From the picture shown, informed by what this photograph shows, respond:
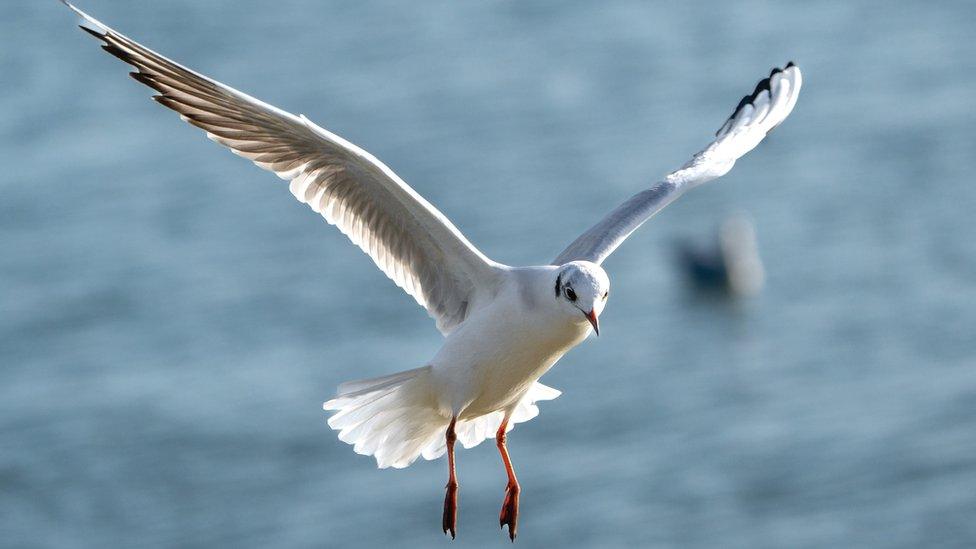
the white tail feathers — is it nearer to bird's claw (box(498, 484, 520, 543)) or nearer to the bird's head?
bird's claw (box(498, 484, 520, 543))

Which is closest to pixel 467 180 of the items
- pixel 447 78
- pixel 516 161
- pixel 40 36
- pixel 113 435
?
pixel 516 161

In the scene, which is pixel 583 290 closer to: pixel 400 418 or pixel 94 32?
pixel 400 418

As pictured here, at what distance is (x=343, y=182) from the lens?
9188 millimetres

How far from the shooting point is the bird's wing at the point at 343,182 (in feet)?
27.9

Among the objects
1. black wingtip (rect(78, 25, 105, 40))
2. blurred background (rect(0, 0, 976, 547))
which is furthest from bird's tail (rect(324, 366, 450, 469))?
blurred background (rect(0, 0, 976, 547))

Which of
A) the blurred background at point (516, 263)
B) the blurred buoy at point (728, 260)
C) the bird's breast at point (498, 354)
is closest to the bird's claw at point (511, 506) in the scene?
the bird's breast at point (498, 354)

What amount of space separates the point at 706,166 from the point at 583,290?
2314 millimetres

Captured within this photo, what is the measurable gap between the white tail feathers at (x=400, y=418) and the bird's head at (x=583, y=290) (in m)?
1.14

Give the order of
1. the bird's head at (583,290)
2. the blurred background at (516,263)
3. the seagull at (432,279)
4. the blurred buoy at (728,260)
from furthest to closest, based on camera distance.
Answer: the blurred buoy at (728,260) → the blurred background at (516,263) → the seagull at (432,279) → the bird's head at (583,290)

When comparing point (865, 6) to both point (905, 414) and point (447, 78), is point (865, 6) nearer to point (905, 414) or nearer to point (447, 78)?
point (447, 78)

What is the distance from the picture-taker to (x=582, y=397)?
78.2ft

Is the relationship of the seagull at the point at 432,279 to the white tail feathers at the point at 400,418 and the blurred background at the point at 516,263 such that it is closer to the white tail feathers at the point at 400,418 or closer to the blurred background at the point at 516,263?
the white tail feathers at the point at 400,418

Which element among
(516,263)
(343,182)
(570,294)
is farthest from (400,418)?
(516,263)

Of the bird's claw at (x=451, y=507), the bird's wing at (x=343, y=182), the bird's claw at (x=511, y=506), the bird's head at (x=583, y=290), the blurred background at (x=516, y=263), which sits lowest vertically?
the bird's claw at (x=451, y=507)
